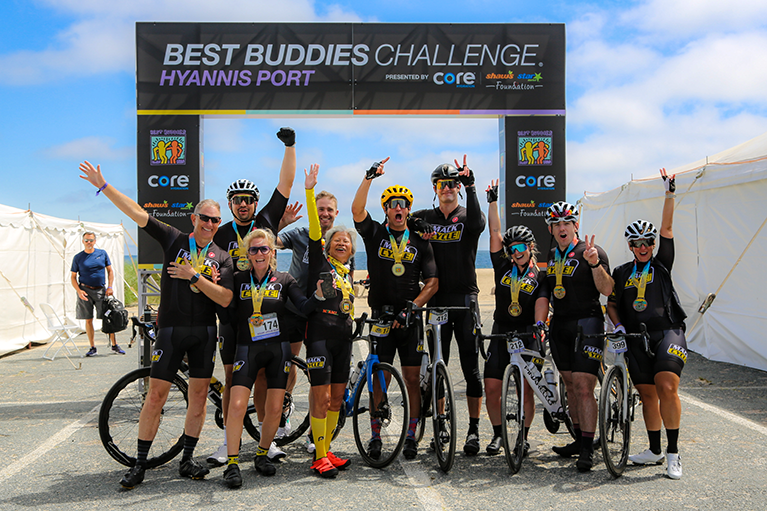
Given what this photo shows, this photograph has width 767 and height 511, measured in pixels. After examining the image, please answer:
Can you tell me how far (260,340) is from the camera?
4.03m

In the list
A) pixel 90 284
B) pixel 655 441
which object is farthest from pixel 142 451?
pixel 90 284

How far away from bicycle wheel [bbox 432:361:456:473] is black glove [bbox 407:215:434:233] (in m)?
1.12

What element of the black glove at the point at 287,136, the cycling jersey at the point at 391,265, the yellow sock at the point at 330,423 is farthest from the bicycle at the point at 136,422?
the black glove at the point at 287,136

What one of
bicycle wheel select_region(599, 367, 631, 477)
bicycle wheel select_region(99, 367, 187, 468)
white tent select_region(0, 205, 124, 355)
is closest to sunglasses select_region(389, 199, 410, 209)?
bicycle wheel select_region(599, 367, 631, 477)

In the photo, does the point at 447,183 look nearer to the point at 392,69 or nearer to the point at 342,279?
the point at 342,279

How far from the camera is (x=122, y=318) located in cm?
893

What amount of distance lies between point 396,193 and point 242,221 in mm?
1320

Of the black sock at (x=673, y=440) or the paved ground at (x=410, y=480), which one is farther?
the black sock at (x=673, y=440)

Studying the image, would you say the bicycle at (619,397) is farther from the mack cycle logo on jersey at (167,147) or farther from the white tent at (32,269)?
the white tent at (32,269)

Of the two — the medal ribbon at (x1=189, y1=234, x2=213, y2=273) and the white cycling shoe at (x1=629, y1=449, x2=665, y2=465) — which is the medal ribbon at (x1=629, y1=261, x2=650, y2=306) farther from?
the medal ribbon at (x1=189, y1=234, x2=213, y2=273)

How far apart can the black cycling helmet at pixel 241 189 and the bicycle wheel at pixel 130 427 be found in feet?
5.01

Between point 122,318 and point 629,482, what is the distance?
7.80 metres

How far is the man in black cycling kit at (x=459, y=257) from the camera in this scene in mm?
4695

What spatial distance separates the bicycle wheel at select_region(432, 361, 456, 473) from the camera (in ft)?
13.2
